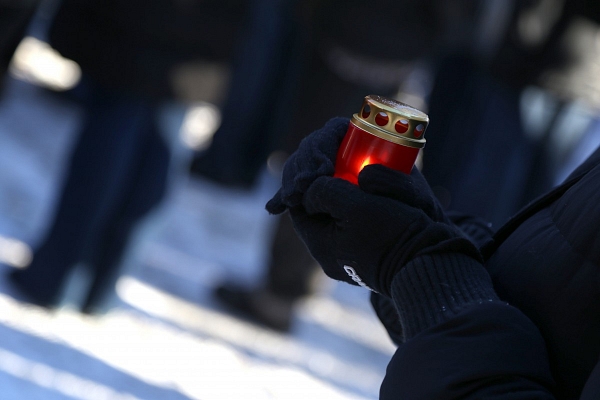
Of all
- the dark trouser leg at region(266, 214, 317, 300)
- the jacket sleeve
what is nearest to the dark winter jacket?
the jacket sleeve

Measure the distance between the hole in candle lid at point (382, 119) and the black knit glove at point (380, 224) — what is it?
0.05 metres

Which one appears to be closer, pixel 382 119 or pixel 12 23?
pixel 382 119

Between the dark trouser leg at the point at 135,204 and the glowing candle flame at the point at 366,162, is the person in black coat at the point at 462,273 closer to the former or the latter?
the glowing candle flame at the point at 366,162

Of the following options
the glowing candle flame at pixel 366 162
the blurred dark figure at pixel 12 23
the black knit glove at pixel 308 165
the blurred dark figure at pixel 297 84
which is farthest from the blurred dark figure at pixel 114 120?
the glowing candle flame at pixel 366 162

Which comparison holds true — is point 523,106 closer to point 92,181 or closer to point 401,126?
point 92,181

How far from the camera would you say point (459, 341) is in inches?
30.3

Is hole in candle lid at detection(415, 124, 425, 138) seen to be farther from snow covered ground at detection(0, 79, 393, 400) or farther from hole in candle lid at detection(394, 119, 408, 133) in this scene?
snow covered ground at detection(0, 79, 393, 400)

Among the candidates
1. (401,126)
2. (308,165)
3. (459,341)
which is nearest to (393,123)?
(401,126)

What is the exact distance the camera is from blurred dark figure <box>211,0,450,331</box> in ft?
7.94

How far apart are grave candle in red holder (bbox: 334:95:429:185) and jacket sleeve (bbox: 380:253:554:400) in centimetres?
13

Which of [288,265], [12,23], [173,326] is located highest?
[12,23]

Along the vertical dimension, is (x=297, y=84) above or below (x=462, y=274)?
below

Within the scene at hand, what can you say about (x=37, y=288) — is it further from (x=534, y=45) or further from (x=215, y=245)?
(x=534, y=45)

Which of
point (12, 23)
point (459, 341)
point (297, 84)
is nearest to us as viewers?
point (459, 341)
